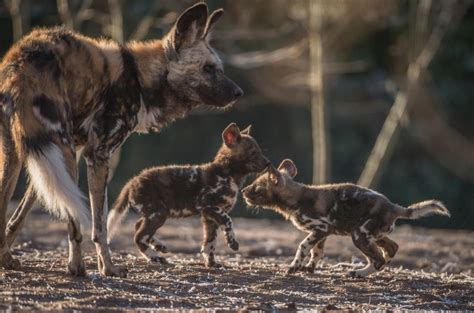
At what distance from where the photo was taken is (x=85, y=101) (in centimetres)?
625

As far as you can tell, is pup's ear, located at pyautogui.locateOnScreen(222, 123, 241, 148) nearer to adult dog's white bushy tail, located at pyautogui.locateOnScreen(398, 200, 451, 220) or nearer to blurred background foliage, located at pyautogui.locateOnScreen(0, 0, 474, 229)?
adult dog's white bushy tail, located at pyautogui.locateOnScreen(398, 200, 451, 220)

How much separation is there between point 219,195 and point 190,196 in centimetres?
22

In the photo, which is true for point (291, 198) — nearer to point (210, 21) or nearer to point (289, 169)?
point (289, 169)

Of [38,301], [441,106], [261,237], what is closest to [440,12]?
[441,106]

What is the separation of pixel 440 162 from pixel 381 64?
91.1 inches

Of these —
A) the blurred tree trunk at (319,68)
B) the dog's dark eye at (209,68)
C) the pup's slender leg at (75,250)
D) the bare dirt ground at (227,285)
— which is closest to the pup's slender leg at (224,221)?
the bare dirt ground at (227,285)

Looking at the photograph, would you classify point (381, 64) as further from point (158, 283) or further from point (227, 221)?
point (158, 283)

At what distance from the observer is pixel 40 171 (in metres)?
5.67

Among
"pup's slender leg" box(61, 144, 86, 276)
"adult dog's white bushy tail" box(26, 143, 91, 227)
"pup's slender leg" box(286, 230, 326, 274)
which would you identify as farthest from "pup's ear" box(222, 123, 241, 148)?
"adult dog's white bushy tail" box(26, 143, 91, 227)

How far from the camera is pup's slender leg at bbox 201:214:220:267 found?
287 inches

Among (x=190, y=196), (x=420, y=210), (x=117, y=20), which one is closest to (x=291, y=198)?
(x=190, y=196)

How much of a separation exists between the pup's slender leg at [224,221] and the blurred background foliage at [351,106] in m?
8.80

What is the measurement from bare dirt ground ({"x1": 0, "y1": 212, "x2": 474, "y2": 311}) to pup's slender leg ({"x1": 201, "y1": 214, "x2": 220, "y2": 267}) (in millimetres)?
116

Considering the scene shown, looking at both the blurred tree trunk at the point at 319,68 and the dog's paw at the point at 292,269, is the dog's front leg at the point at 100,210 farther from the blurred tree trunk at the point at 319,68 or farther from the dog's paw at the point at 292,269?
the blurred tree trunk at the point at 319,68
